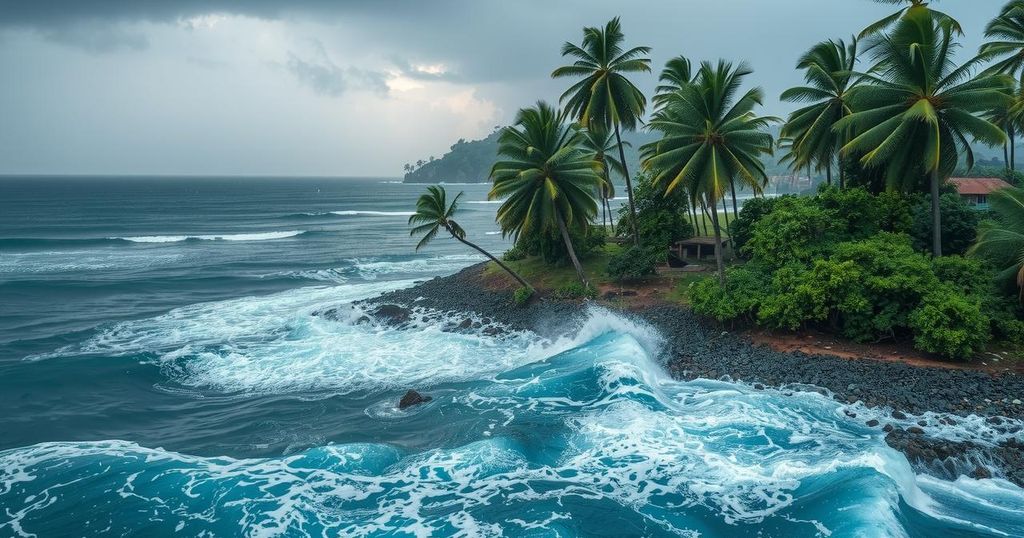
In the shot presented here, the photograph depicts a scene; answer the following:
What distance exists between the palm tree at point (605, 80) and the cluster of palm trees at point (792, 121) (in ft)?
0.18

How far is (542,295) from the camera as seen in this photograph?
29.7 metres

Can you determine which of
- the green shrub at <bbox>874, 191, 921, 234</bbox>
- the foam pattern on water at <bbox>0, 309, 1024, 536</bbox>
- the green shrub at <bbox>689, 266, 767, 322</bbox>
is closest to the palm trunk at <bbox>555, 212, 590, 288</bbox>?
the green shrub at <bbox>689, 266, 767, 322</bbox>

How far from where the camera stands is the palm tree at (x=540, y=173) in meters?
26.5

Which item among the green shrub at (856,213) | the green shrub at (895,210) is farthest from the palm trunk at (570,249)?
the green shrub at (895,210)

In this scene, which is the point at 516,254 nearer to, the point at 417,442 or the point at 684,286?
the point at 684,286

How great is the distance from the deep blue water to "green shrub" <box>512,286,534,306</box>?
3225 mm

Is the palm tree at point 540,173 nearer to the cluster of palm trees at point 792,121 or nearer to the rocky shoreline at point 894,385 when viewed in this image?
the cluster of palm trees at point 792,121

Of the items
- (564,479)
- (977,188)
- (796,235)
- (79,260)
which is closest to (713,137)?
(796,235)

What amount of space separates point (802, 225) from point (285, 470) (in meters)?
20.5

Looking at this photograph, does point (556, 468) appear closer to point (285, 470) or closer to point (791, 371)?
point (285, 470)

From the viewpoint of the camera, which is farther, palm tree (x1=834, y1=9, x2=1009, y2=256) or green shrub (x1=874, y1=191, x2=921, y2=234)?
green shrub (x1=874, y1=191, x2=921, y2=234)

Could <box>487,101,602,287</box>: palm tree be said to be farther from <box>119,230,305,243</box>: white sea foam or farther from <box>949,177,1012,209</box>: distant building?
<box>119,230,305,243</box>: white sea foam

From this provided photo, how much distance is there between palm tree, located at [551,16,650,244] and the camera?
91.4ft

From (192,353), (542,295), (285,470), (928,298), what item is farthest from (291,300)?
(928,298)
